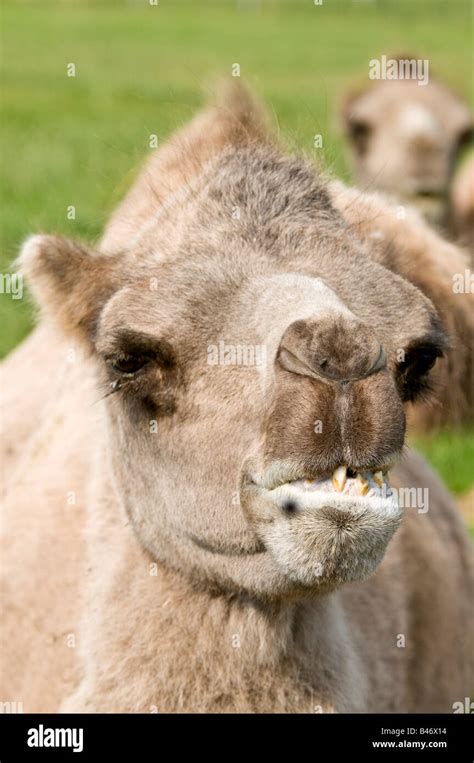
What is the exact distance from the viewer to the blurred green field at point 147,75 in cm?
719

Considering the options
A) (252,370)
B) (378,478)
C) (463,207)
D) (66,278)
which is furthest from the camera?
(463,207)

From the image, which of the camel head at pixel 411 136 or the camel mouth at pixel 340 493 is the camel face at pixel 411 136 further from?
the camel mouth at pixel 340 493

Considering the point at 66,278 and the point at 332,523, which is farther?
the point at 66,278

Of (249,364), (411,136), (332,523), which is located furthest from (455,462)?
(332,523)

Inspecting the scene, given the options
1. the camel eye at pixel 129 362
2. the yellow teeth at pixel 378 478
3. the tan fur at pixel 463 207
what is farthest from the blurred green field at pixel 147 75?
the yellow teeth at pixel 378 478

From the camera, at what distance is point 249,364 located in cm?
388

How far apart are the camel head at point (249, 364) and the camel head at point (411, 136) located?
1022cm

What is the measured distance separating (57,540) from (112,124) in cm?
1817

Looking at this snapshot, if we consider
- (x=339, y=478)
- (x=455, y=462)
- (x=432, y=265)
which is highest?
(x=432, y=265)

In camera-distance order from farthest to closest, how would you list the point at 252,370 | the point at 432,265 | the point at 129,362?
the point at 432,265 < the point at 129,362 < the point at 252,370

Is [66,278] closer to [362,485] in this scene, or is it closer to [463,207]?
[362,485]

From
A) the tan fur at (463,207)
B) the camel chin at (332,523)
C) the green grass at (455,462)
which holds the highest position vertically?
the tan fur at (463,207)

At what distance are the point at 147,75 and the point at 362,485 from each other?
2714cm

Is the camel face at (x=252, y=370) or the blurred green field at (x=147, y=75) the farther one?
the blurred green field at (x=147, y=75)
